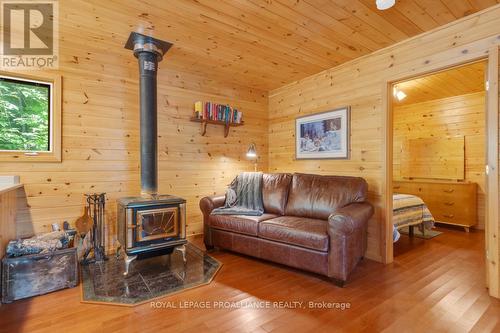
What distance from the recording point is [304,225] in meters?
2.54

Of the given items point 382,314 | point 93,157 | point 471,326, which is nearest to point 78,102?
point 93,157

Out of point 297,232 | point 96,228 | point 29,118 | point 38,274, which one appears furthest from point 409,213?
point 29,118

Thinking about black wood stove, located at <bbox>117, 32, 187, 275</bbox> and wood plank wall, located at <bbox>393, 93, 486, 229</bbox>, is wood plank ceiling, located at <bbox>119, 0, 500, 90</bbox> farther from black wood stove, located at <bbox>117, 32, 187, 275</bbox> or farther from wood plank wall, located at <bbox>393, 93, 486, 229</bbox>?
wood plank wall, located at <bbox>393, 93, 486, 229</bbox>

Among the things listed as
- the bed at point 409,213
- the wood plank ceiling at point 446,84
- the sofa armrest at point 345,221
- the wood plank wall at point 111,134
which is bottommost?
the bed at point 409,213

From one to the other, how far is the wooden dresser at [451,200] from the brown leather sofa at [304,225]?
264cm

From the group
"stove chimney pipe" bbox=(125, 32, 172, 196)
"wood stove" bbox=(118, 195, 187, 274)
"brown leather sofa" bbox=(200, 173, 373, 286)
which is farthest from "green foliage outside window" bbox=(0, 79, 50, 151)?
"brown leather sofa" bbox=(200, 173, 373, 286)

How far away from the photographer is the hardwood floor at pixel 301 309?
1.71 m

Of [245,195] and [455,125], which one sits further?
[455,125]

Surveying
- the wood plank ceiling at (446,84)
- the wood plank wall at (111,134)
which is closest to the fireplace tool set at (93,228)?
the wood plank wall at (111,134)

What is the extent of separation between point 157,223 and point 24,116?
1.80 metres

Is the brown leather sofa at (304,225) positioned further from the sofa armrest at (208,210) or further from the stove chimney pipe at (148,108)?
the stove chimney pipe at (148,108)

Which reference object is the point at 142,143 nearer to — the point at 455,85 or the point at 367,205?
the point at 367,205

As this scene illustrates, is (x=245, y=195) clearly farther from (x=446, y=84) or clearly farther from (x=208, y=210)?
(x=446, y=84)

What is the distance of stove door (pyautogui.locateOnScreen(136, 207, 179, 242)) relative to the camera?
2.42 m
